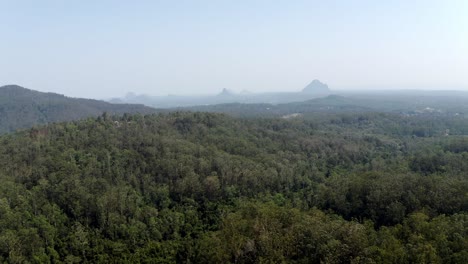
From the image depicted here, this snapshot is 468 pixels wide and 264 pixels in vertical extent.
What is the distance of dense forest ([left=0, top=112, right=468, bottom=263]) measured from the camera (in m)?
26.5

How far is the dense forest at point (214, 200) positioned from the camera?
26.5 m

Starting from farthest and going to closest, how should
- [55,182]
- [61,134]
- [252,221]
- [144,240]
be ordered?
[61,134]
[55,182]
[144,240]
[252,221]

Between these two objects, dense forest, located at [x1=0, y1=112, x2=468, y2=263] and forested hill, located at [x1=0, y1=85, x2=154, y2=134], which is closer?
dense forest, located at [x1=0, y1=112, x2=468, y2=263]

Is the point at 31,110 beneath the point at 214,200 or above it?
above

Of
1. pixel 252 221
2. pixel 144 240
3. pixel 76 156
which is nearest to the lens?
pixel 252 221

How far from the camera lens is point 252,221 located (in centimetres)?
3098

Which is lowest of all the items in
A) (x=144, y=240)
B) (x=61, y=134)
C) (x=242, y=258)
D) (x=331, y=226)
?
(x=144, y=240)

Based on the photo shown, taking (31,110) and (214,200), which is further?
(31,110)

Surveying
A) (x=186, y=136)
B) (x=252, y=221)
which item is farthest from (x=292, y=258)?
(x=186, y=136)

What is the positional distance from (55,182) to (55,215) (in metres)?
5.90

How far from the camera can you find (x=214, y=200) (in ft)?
155

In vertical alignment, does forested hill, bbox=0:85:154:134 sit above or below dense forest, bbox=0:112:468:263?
above

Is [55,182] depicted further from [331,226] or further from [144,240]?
[331,226]

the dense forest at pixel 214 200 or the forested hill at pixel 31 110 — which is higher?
the forested hill at pixel 31 110
